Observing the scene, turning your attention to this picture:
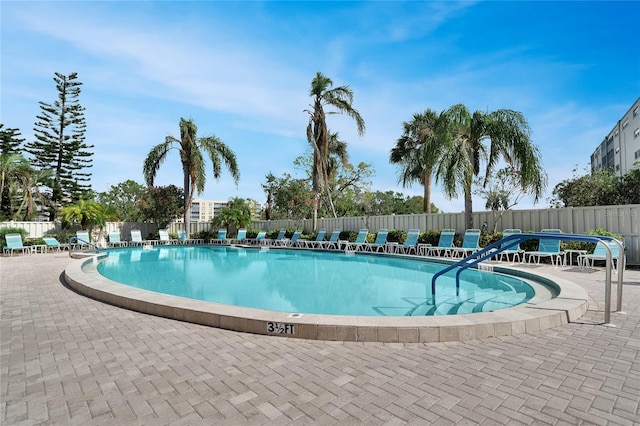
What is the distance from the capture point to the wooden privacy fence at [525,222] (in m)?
9.70

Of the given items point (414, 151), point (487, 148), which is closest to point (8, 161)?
point (414, 151)

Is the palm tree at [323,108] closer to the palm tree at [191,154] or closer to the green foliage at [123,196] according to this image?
the palm tree at [191,154]

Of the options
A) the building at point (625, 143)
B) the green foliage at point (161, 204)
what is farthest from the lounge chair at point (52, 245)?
the building at point (625, 143)

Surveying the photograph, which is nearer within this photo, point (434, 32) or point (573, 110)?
point (434, 32)

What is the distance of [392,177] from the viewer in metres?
20.0

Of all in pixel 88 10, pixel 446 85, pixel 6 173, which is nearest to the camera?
pixel 88 10

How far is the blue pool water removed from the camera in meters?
5.96

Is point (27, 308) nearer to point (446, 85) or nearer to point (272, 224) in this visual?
point (446, 85)

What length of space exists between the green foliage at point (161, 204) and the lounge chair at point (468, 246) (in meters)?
19.1

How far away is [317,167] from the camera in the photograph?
1862 cm

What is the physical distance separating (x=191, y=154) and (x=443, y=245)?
16.1 meters

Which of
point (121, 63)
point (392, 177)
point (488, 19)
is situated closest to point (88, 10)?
point (121, 63)

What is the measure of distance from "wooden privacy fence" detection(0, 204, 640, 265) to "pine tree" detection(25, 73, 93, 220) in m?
8.68

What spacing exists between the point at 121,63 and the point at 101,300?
22.2 ft
